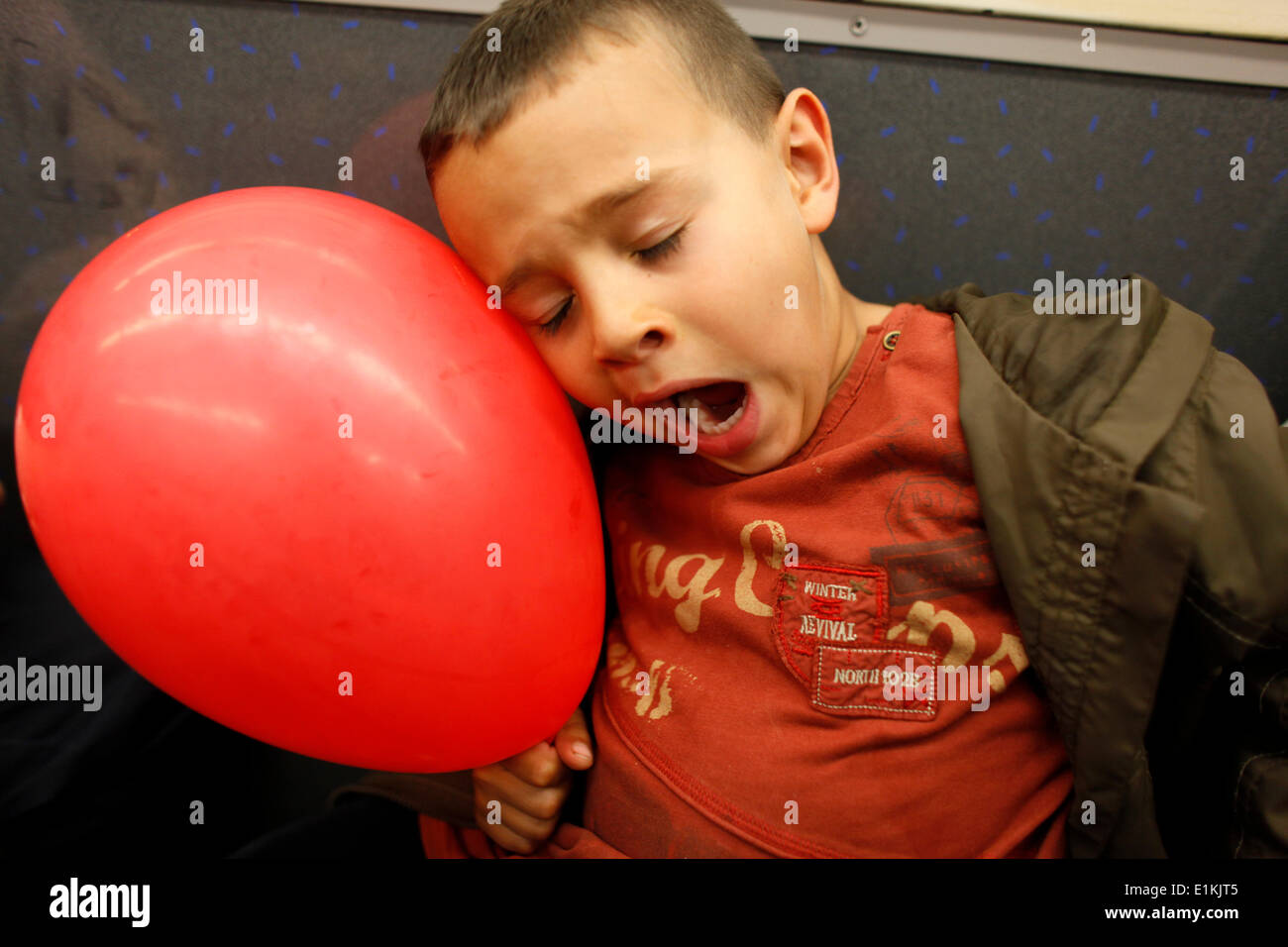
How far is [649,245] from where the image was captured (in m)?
0.71

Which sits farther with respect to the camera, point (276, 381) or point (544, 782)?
point (544, 782)

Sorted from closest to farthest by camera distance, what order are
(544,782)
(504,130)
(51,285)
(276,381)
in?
(276,381), (504,130), (544,782), (51,285)

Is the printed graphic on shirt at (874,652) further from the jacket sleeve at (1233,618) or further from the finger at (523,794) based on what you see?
the finger at (523,794)

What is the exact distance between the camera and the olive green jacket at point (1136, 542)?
0.67m

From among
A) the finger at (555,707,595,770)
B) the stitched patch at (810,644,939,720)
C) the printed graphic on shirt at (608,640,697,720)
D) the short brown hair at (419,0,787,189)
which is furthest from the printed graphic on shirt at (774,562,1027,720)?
the short brown hair at (419,0,787,189)

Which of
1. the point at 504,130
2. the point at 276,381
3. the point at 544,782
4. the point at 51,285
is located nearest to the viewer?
the point at 276,381

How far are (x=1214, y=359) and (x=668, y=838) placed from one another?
2.31 feet

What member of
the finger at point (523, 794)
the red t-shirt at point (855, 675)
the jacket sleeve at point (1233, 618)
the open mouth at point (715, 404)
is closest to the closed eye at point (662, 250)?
the open mouth at point (715, 404)

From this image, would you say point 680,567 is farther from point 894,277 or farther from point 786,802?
point 894,277

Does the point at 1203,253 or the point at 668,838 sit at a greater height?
the point at 1203,253

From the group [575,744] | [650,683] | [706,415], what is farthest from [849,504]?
[575,744]
